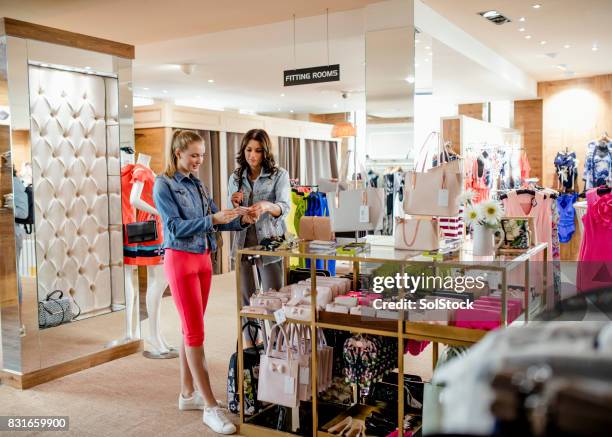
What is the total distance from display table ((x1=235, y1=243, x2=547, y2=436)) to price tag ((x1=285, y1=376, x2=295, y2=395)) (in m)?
0.10

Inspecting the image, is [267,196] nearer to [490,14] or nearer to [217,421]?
[217,421]

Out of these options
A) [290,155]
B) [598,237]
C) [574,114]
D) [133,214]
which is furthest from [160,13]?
[574,114]

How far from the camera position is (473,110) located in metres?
11.8

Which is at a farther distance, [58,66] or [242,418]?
[58,66]

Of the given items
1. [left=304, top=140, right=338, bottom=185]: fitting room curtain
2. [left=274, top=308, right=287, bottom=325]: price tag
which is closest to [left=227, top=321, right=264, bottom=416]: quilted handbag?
[left=274, top=308, right=287, bottom=325]: price tag

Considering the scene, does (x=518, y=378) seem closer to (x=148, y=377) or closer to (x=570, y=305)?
(x=570, y=305)

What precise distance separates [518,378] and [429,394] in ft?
6.00

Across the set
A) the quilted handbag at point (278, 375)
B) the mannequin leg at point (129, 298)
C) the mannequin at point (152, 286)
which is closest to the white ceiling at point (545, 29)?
the mannequin at point (152, 286)

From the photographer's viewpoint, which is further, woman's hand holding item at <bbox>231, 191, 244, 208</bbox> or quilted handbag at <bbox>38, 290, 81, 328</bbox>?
quilted handbag at <bbox>38, 290, 81, 328</bbox>

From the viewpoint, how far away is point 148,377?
4148 millimetres

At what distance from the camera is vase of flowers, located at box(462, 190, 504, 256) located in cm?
292

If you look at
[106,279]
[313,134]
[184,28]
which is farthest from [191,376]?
[313,134]

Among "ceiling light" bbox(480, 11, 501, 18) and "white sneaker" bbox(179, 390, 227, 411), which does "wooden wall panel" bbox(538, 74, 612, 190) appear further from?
"white sneaker" bbox(179, 390, 227, 411)

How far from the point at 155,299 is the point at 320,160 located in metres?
8.40
